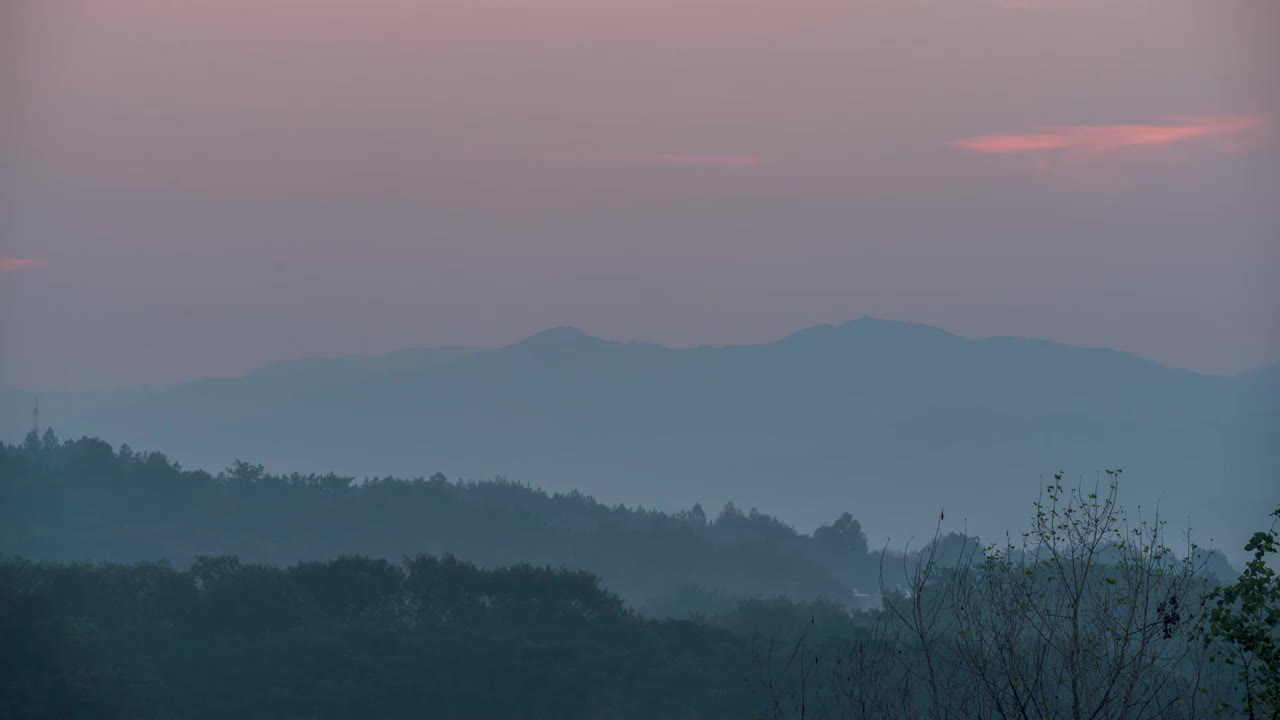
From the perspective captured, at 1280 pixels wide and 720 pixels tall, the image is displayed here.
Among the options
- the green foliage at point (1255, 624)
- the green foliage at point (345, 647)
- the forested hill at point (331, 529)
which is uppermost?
the forested hill at point (331, 529)

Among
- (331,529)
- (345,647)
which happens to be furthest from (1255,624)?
(331,529)

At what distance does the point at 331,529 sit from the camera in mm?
99125

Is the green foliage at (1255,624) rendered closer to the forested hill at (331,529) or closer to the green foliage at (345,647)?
the green foliage at (345,647)

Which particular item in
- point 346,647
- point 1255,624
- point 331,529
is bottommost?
point 346,647

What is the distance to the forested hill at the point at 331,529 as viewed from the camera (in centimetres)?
9025

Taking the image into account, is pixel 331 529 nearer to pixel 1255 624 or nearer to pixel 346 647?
pixel 346 647

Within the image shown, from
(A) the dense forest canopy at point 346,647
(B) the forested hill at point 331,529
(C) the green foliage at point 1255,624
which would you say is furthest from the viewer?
(B) the forested hill at point 331,529

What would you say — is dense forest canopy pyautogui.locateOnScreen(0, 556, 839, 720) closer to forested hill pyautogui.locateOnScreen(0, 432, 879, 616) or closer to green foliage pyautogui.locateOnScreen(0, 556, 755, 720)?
green foliage pyautogui.locateOnScreen(0, 556, 755, 720)

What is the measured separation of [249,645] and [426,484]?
62994mm

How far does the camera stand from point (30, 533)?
85.4 meters

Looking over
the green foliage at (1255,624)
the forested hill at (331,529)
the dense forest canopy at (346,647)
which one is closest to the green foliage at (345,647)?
the dense forest canopy at (346,647)

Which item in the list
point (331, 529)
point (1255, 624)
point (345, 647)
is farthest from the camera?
point (331, 529)

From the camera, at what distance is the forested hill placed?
90.2 m

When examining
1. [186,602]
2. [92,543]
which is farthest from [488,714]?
[92,543]
